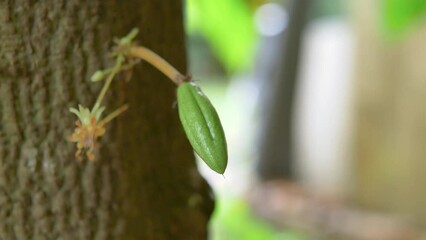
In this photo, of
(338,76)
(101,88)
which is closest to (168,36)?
(101,88)

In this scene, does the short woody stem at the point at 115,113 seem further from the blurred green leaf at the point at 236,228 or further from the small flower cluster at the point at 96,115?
the blurred green leaf at the point at 236,228

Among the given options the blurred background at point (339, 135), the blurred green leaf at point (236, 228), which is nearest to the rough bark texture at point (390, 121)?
the blurred background at point (339, 135)

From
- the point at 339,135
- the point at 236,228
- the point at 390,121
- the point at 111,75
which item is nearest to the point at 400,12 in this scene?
the point at 111,75

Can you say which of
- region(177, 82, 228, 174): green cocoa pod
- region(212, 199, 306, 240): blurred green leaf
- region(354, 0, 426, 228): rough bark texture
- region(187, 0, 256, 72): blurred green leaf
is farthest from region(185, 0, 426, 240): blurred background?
region(177, 82, 228, 174): green cocoa pod

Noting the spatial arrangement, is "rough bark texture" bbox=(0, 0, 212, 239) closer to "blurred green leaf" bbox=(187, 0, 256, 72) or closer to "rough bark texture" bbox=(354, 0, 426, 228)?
"blurred green leaf" bbox=(187, 0, 256, 72)

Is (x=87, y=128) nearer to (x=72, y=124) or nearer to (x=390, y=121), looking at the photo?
(x=72, y=124)
